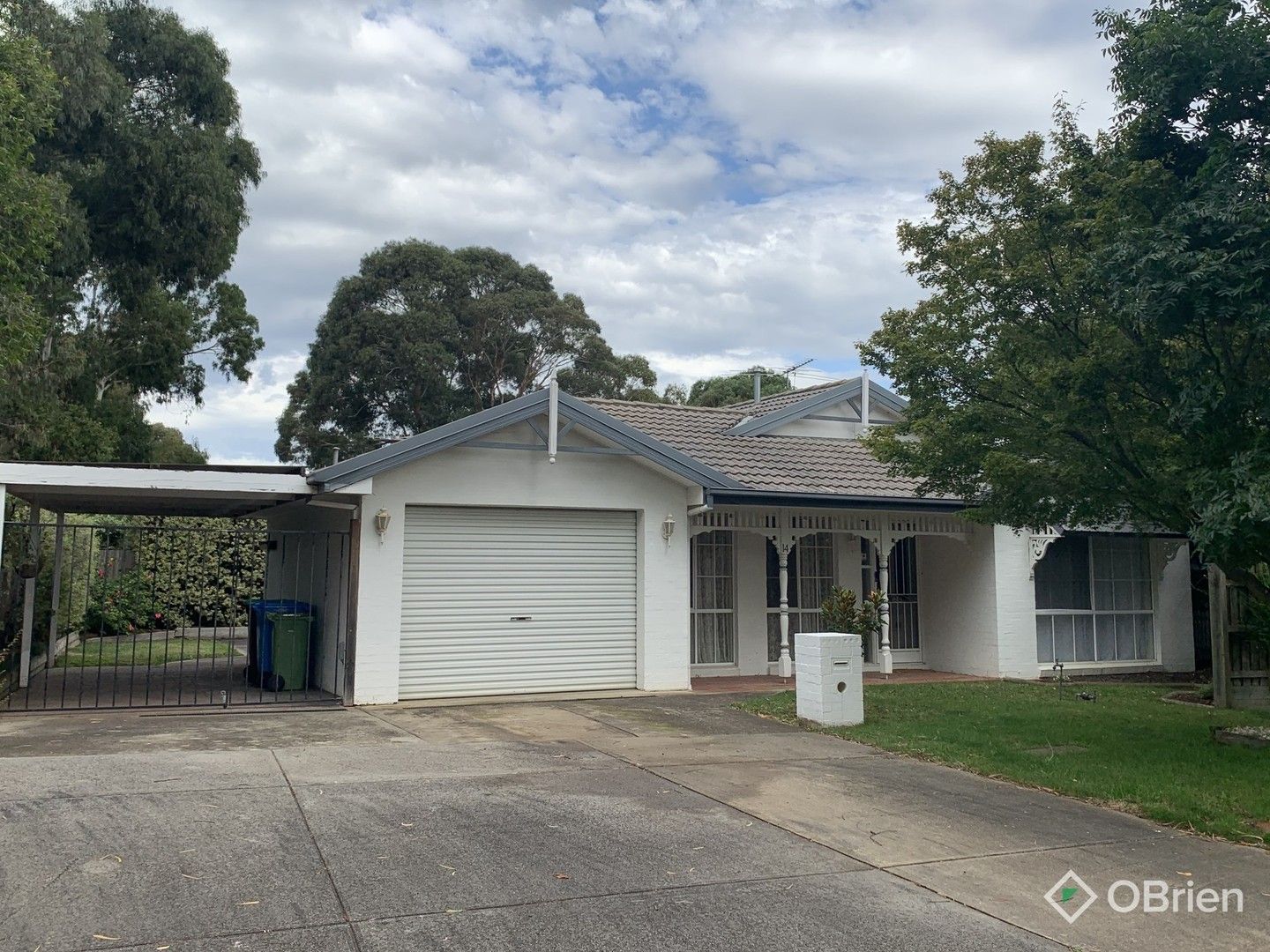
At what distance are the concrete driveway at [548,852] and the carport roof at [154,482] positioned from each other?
2.95 m

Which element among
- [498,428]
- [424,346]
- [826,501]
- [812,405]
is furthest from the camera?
[424,346]

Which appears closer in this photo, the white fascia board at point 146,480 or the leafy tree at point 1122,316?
the leafy tree at point 1122,316

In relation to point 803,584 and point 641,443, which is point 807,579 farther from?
point 641,443

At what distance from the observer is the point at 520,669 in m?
13.8

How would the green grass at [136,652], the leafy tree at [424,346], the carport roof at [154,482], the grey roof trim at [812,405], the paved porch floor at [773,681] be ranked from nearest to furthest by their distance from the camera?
the carport roof at [154,482]
the paved porch floor at [773,681]
the green grass at [136,652]
the grey roof trim at [812,405]
the leafy tree at [424,346]

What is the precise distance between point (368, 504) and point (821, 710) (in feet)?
19.5

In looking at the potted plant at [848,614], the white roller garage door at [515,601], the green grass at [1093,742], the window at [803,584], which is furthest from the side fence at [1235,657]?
the white roller garage door at [515,601]

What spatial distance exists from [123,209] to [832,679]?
66.6ft

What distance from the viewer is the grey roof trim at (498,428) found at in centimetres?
1221

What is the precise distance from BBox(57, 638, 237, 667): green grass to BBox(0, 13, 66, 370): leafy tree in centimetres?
645

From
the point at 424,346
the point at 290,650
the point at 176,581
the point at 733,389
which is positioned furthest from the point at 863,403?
the point at 733,389

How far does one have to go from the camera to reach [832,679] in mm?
11555

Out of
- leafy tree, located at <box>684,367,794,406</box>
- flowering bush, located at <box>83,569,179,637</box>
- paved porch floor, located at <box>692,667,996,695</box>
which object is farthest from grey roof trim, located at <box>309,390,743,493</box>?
leafy tree, located at <box>684,367,794,406</box>

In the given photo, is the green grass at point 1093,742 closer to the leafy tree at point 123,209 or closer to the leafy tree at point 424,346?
the leafy tree at point 123,209
